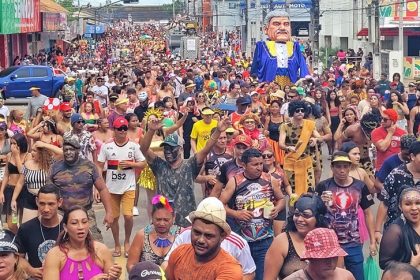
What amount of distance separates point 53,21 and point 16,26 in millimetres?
12500

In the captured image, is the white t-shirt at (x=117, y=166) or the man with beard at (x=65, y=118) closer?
the white t-shirt at (x=117, y=166)

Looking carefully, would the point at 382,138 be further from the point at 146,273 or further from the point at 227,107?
the point at 146,273

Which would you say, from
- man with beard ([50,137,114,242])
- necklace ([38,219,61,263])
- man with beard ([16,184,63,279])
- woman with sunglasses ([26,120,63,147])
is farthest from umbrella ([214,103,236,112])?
necklace ([38,219,61,263])

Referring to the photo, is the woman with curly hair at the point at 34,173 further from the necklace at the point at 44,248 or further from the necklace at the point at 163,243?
the necklace at the point at 163,243

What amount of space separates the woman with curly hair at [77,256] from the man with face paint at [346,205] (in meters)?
2.23

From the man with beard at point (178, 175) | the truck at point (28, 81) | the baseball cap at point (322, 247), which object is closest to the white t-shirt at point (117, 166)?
the man with beard at point (178, 175)

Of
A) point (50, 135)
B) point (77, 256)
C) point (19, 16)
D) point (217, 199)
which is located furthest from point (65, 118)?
point (19, 16)

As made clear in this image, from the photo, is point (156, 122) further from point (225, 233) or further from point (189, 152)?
point (189, 152)

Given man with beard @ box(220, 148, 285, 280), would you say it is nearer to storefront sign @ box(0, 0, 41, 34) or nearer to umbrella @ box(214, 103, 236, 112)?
umbrella @ box(214, 103, 236, 112)

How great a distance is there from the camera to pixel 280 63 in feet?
67.9

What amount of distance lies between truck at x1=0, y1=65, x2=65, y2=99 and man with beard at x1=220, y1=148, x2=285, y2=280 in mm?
24503

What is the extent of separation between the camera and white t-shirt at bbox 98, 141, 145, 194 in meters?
10.2

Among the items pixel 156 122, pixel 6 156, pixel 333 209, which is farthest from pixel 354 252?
pixel 6 156

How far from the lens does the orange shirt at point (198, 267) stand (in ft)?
17.8
